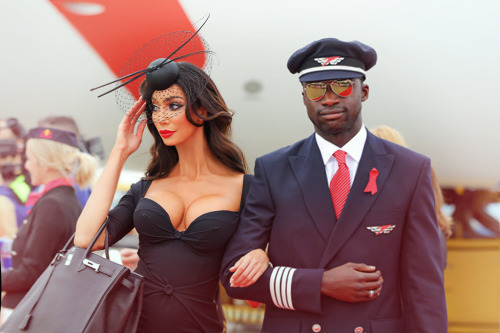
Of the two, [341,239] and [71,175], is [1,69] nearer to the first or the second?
[71,175]

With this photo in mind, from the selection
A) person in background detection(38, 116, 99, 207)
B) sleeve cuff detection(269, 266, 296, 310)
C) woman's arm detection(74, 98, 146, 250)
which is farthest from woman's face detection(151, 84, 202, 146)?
person in background detection(38, 116, 99, 207)

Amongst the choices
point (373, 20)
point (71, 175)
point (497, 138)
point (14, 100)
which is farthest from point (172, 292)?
point (497, 138)

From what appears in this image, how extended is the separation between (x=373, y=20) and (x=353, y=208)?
163cm

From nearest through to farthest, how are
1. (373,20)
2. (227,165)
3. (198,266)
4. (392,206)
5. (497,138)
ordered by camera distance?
(392,206)
(198,266)
(227,165)
(373,20)
(497,138)

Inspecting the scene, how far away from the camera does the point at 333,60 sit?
1.57m

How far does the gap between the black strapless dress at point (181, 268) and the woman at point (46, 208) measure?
103cm

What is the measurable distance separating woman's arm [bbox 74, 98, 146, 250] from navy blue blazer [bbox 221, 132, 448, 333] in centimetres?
52

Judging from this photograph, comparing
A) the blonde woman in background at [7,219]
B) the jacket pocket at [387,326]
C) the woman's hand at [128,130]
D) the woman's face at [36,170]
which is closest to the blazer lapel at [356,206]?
the jacket pocket at [387,326]

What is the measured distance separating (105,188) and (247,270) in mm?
646

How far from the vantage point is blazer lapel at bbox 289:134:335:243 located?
4.98 feet

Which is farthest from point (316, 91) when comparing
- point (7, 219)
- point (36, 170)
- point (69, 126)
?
point (7, 219)

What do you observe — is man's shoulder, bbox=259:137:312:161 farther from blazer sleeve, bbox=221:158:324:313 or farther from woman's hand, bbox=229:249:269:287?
woman's hand, bbox=229:249:269:287

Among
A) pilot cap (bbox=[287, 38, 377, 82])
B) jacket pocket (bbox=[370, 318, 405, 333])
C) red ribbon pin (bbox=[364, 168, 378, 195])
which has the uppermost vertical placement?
pilot cap (bbox=[287, 38, 377, 82])

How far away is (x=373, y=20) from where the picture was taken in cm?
281
